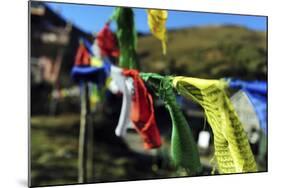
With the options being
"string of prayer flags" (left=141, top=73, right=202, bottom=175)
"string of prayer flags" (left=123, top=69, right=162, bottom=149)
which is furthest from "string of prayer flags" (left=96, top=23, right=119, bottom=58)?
"string of prayer flags" (left=141, top=73, right=202, bottom=175)

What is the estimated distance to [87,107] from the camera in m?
3.72

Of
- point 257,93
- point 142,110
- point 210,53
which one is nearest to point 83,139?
point 142,110

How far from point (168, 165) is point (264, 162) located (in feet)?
2.75

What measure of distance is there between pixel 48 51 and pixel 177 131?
110cm

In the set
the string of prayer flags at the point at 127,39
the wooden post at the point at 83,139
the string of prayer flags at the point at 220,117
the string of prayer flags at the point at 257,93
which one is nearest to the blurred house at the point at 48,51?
the wooden post at the point at 83,139

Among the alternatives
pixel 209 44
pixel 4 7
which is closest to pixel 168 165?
pixel 209 44

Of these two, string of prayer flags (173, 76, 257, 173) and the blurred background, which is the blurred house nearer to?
the blurred background

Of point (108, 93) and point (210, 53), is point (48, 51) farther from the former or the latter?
point (210, 53)

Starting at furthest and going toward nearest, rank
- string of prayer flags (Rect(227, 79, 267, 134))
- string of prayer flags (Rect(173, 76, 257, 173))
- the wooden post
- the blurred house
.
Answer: string of prayer flags (Rect(227, 79, 267, 134))
string of prayer flags (Rect(173, 76, 257, 173))
the wooden post
the blurred house

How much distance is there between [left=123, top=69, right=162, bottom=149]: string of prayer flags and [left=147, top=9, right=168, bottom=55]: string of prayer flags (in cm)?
31

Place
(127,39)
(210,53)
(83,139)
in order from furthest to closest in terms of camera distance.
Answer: (210,53)
(127,39)
(83,139)

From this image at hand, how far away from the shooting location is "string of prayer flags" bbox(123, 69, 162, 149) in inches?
151

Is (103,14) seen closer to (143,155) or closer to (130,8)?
(130,8)

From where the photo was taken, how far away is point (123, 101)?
382 centimetres
